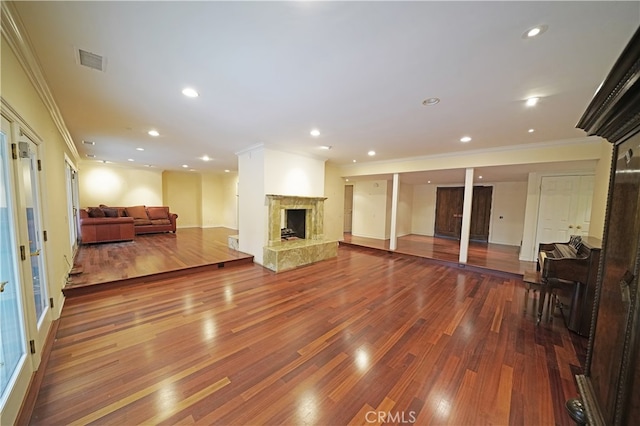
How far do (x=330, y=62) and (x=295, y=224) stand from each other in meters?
4.72

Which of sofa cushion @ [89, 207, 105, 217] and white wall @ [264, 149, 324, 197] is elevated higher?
white wall @ [264, 149, 324, 197]

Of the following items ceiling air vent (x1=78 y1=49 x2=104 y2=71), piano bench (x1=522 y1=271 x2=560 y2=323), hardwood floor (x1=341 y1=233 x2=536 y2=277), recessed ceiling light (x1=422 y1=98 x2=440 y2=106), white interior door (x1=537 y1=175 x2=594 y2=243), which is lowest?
hardwood floor (x1=341 y1=233 x2=536 y2=277)

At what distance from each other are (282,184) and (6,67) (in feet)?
12.7

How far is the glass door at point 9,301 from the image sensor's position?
61.3 inches

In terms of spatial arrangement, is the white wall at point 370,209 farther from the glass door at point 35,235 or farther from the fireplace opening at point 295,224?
the glass door at point 35,235

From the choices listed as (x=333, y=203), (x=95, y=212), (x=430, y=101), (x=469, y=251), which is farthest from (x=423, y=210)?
(x=95, y=212)

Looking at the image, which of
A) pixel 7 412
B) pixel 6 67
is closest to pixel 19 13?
pixel 6 67

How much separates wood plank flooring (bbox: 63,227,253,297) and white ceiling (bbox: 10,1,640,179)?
96.8 inches

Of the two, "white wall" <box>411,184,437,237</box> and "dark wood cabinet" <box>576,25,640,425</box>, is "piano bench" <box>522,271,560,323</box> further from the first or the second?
"white wall" <box>411,184,437,237</box>

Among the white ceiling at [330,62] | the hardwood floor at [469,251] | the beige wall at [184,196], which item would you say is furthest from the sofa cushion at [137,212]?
the hardwood floor at [469,251]

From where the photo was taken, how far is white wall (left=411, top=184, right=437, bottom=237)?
9242 mm

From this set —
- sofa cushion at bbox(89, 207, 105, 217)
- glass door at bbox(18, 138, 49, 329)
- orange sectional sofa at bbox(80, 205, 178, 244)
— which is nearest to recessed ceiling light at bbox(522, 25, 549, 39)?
glass door at bbox(18, 138, 49, 329)

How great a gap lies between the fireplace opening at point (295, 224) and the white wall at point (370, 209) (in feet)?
11.2

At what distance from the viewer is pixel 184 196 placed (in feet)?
32.7
